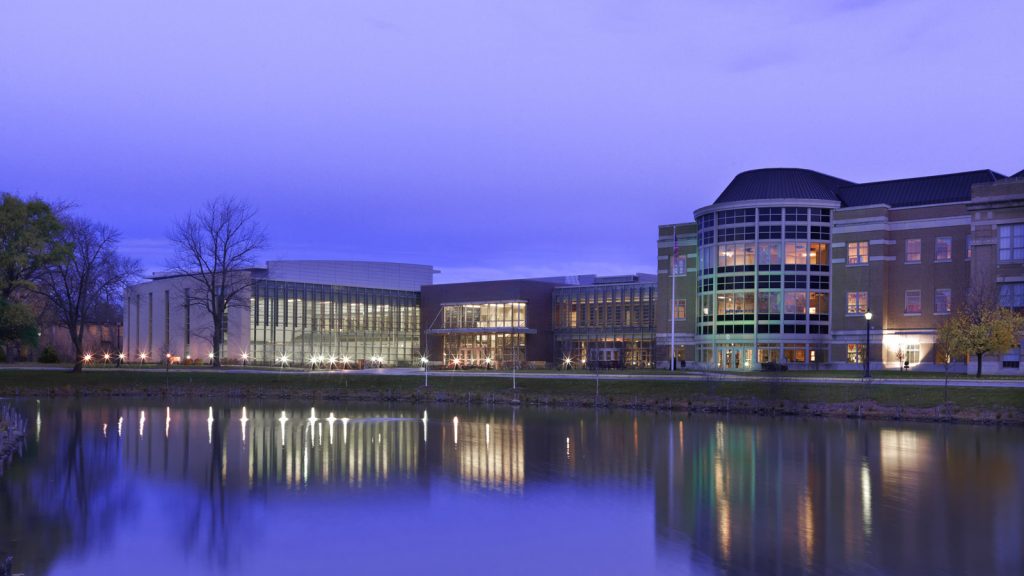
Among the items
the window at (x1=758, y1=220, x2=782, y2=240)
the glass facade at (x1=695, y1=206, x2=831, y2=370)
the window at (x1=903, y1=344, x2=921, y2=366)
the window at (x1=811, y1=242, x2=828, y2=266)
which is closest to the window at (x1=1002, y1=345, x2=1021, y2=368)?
the window at (x1=903, y1=344, x2=921, y2=366)

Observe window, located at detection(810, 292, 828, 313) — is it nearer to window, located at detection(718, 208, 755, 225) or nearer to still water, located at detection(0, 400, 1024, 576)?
window, located at detection(718, 208, 755, 225)

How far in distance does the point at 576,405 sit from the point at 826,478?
31021 mm

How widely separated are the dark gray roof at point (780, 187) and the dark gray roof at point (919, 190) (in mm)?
2033

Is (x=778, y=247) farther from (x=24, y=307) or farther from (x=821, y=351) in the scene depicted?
(x=24, y=307)

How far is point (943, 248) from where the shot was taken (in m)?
70.1

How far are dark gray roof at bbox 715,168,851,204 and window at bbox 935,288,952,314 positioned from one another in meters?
11.5

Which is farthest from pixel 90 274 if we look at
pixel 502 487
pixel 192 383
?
pixel 502 487

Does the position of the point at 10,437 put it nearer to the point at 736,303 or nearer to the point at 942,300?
the point at 736,303

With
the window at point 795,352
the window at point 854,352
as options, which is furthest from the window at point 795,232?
the window at point 854,352

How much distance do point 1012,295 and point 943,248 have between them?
987cm

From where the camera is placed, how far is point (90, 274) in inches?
3233

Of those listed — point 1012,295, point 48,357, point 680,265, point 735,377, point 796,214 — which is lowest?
point 48,357

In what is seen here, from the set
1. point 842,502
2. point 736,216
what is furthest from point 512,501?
point 736,216

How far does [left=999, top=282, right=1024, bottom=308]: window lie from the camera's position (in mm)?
60625
